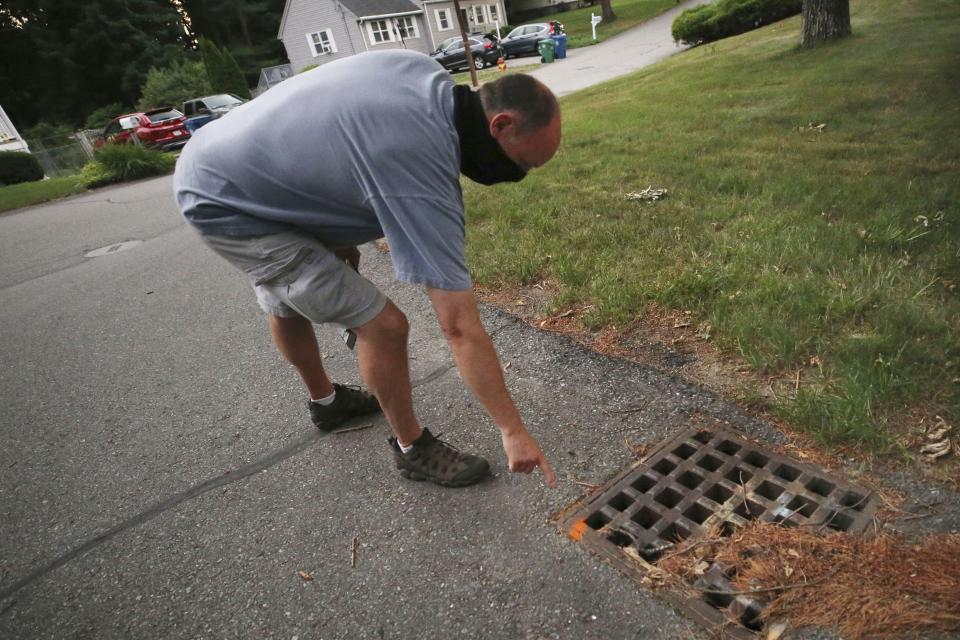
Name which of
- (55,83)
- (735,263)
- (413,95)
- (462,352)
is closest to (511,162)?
(413,95)

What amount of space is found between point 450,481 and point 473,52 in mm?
24785

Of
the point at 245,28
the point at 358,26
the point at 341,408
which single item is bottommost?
the point at 341,408

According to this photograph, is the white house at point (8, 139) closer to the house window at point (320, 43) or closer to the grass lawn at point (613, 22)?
the house window at point (320, 43)

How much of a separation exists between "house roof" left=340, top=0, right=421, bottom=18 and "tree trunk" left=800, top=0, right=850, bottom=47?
100 ft

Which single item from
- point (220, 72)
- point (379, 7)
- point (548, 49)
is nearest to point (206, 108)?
point (220, 72)

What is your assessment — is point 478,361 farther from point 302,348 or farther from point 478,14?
point 478,14

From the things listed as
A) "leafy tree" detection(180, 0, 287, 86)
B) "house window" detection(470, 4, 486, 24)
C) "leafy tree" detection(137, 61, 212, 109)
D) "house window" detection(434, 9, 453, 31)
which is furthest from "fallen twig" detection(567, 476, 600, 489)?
"leafy tree" detection(180, 0, 287, 86)

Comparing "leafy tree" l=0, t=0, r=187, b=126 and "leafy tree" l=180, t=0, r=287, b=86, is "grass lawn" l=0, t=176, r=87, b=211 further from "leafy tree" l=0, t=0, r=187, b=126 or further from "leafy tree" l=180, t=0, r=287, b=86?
"leafy tree" l=180, t=0, r=287, b=86

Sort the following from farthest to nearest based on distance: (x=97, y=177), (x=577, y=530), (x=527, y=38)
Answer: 1. (x=527, y=38)
2. (x=97, y=177)
3. (x=577, y=530)

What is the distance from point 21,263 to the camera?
6.82 m

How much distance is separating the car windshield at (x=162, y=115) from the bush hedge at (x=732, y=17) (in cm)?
1620

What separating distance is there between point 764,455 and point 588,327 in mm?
1164

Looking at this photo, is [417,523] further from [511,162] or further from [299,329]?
[511,162]

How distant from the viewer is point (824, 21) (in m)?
9.31
